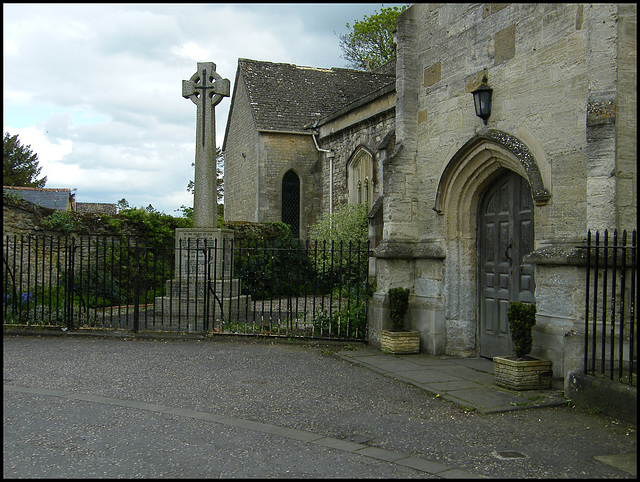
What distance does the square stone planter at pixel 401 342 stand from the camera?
8.56 m

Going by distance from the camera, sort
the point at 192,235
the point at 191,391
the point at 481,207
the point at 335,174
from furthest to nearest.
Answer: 1. the point at 335,174
2. the point at 192,235
3. the point at 481,207
4. the point at 191,391

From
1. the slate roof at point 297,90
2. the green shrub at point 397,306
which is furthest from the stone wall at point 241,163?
the green shrub at point 397,306

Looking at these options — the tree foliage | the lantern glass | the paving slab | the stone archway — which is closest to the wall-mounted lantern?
the lantern glass

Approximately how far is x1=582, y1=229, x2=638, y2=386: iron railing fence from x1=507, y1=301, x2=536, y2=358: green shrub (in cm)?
61

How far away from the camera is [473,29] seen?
803 centimetres

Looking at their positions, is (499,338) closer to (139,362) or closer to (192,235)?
(139,362)

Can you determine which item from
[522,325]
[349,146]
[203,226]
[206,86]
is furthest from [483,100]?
[349,146]

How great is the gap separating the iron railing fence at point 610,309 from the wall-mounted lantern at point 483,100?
90.5 inches

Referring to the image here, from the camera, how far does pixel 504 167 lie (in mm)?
7844

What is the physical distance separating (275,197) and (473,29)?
15.9m

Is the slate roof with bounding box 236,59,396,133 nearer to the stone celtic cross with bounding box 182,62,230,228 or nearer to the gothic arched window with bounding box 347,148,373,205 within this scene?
the gothic arched window with bounding box 347,148,373,205

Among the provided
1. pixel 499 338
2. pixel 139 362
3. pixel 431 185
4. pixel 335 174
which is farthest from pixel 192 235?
pixel 335 174

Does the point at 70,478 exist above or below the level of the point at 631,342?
below

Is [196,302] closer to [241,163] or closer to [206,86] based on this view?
[206,86]
